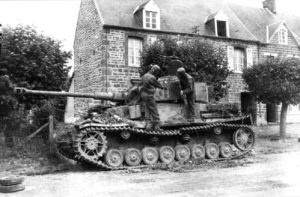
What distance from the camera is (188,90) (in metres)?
12.9

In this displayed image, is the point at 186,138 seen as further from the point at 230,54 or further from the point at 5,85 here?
the point at 230,54

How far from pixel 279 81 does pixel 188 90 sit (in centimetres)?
840

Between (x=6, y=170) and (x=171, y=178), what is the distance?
15.7 ft

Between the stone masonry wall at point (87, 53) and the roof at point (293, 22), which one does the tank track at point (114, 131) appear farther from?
the roof at point (293, 22)

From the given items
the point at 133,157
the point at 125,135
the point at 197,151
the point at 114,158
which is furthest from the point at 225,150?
the point at 114,158

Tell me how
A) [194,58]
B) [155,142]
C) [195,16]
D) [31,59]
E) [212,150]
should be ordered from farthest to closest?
[195,16], [194,58], [31,59], [212,150], [155,142]

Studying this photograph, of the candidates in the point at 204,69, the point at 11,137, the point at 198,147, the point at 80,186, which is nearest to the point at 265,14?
the point at 204,69

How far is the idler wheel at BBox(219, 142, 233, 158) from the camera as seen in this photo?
45.0 ft

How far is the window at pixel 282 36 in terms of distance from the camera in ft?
92.3

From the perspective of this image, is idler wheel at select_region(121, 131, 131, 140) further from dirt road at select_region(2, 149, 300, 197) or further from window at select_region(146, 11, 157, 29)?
window at select_region(146, 11, 157, 29)

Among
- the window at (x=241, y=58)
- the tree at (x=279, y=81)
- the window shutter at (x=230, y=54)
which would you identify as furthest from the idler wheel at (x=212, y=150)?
the window at (x=241, y=58)

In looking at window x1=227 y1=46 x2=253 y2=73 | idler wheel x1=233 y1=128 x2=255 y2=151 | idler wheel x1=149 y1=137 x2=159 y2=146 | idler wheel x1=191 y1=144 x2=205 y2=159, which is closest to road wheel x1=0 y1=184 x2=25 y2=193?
idler wheel x1=149 y1=137 x2=159 y2=146

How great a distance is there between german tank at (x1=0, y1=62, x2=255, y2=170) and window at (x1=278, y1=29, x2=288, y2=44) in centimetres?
1560

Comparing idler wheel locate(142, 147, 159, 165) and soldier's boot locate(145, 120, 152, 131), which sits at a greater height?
soldier's boot locate(145, 120, 152, 131)
